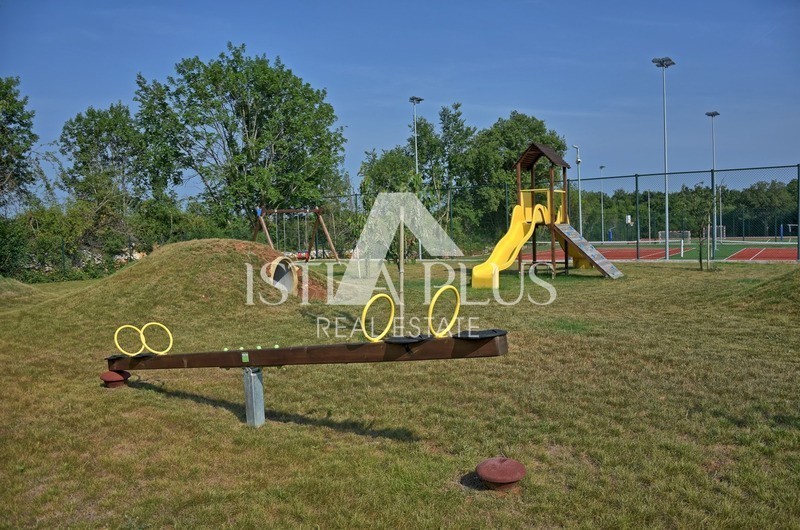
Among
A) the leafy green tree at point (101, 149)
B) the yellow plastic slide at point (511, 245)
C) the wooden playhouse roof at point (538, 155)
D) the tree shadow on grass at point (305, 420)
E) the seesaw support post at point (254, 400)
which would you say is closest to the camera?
the tree shadow on grass at point (305, 420)

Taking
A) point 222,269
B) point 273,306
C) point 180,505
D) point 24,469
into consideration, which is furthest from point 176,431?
point 222,269

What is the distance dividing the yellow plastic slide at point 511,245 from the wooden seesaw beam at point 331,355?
33.4 ft

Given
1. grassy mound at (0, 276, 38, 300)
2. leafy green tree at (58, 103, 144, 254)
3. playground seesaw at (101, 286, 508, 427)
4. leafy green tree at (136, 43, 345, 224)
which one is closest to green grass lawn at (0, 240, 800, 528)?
playground seesaw at (101, 286, 508, 427)

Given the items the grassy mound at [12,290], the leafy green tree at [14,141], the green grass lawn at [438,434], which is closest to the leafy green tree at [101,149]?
the leafy green tree at [14,141]

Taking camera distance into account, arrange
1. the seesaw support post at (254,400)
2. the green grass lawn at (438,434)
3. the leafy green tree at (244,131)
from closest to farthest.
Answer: the green grass lawn at (438,434), the seesaw support post at (254,400), the leafy green tree at (244,131)

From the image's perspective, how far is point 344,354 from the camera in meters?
4.52

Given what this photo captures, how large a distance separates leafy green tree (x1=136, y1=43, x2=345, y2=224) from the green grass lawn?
23073 millimetres

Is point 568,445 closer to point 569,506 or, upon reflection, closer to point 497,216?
point 569,506

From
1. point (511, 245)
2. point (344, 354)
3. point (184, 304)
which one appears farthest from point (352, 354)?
point (511, 245)

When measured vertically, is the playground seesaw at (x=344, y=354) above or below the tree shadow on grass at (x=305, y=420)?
above

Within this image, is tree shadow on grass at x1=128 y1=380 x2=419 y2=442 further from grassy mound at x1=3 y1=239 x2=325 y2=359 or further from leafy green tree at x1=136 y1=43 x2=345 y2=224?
leafy green tree at x1=136 y1=43 x2=345 y2=224

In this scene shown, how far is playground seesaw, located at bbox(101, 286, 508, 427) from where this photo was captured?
3.98m

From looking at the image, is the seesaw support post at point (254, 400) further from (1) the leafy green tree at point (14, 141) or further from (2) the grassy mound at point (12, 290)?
(1) the leafy green tree at point (14, 141)

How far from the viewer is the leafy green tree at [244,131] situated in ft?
103
